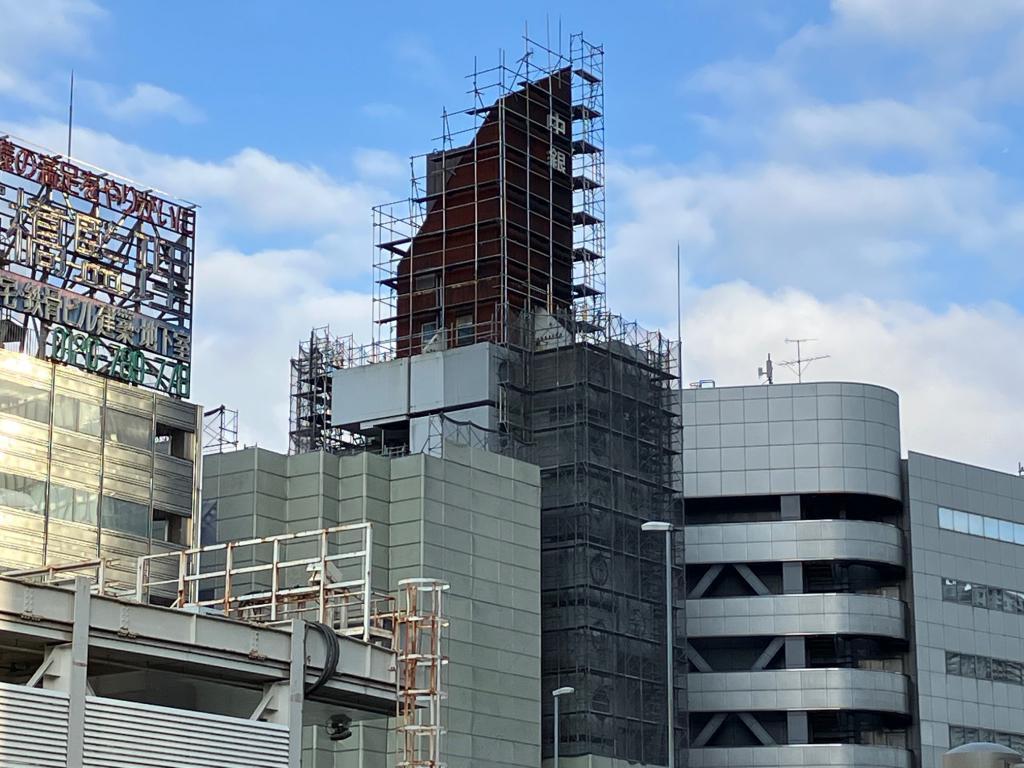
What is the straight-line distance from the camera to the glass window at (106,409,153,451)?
86.3 metres

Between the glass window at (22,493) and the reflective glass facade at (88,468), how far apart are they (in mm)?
41

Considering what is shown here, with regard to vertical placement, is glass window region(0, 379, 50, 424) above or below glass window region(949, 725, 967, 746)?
above

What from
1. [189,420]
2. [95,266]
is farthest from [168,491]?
[95,266]

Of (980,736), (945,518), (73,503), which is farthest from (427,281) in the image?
(980,736)

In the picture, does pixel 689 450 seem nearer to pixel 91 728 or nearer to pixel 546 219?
pixel 546 219

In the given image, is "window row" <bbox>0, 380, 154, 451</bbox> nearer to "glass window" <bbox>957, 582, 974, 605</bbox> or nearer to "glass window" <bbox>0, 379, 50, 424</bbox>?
"glass window" <bbox>0, 379, 50, 424</bbox>

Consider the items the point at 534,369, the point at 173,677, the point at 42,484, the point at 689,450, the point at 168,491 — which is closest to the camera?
the point at 173,677

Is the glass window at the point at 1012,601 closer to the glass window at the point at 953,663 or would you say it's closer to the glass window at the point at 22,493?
the glass window at the point at 953,663

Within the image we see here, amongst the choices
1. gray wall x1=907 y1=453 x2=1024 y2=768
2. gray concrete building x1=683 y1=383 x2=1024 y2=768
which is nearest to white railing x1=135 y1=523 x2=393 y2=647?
gray concrete building x1=683 y1=383 x2=1024 y2=768

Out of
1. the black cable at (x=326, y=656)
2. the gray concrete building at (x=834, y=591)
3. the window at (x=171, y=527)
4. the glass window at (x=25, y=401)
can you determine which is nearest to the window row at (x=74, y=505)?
the window at (x=171, y=527)

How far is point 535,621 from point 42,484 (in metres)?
28.8

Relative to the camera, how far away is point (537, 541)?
103 metres

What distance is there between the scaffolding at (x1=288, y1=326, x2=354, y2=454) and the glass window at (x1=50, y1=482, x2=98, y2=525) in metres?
36.2

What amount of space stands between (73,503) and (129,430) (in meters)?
4.77
